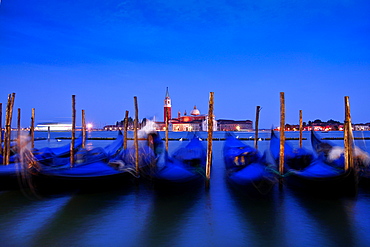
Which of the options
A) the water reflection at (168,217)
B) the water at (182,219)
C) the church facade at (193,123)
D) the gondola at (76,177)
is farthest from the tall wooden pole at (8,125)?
the church facade at (193,123)

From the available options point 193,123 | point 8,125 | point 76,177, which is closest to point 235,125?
point 193,123

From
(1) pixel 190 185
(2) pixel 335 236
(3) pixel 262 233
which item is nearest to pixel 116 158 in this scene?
(1) pixel 190 185

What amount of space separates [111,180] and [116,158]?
219cm

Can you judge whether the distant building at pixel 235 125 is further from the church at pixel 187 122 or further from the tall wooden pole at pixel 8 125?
the tall wooden pole at pixel 8 125

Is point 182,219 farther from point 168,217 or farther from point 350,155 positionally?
point 350,155

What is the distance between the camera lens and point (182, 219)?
174 inches

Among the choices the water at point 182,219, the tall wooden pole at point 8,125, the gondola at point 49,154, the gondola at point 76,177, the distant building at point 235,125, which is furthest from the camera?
the distant building at point 235,125

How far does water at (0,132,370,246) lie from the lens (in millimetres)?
3696

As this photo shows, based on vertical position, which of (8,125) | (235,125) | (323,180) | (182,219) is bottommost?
(182,219)

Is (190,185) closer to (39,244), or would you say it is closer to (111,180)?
(111,180)

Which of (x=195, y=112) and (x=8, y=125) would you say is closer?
(x=8, y=125)

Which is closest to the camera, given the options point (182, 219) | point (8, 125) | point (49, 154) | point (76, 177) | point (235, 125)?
point (182, 219)

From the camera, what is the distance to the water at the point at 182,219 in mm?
3696

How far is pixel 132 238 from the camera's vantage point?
12.4ft
